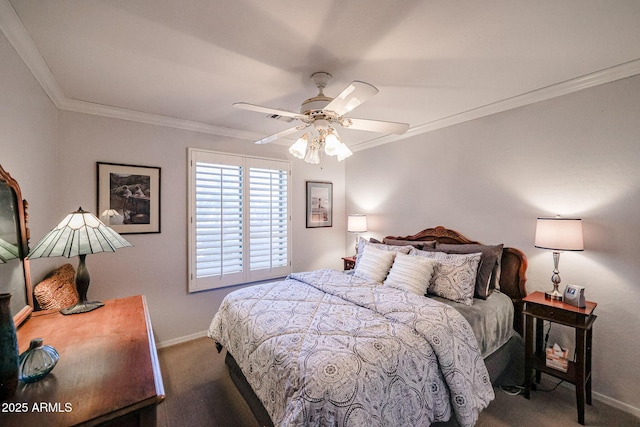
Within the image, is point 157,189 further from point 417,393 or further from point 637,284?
point 637,284

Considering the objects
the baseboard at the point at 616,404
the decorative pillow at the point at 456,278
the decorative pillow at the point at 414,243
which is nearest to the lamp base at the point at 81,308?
the decorative pillow at the point at 456,278

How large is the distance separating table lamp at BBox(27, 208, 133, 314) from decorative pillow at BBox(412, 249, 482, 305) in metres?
2.45

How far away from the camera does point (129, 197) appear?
2.90 metres

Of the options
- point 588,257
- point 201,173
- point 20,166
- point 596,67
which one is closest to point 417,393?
point 588,257

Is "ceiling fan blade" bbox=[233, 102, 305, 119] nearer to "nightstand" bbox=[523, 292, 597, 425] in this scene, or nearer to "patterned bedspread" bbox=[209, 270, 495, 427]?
"patterned bedspread" bbox=[209, 270, 495, 427]

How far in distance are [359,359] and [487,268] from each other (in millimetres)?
1691

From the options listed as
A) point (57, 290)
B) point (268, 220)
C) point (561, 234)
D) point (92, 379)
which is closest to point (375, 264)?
point (561, 234)

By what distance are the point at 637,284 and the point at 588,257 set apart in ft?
1.03

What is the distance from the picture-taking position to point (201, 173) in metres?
3.29

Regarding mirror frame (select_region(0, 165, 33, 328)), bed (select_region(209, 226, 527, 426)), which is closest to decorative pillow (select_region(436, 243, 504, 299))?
bed (select_region(209, 226, 527, 426))

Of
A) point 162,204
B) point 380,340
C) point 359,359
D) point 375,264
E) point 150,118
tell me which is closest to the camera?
point 359,359

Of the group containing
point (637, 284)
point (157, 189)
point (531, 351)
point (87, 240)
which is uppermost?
point (157, 189)

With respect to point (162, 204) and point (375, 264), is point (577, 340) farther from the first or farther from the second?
point (162, 204)

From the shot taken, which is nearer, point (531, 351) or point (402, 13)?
point (402, 13)
